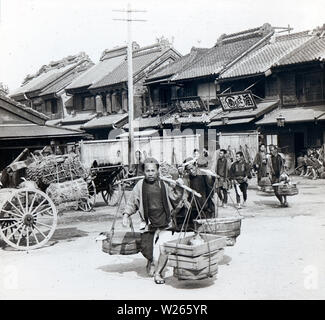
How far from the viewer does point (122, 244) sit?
6730 millimetres

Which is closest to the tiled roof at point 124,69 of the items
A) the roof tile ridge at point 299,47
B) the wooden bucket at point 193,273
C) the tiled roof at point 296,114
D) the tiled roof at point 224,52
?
the tiled roof at point 224,52

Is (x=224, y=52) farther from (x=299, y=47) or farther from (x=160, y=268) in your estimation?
(x=160, y=268)

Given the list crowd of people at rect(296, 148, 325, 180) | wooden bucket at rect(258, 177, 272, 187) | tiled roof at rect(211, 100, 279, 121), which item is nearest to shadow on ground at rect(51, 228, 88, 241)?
wooden bucket at rect(258, 177, 272, 187)

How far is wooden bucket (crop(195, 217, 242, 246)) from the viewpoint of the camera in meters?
7.29

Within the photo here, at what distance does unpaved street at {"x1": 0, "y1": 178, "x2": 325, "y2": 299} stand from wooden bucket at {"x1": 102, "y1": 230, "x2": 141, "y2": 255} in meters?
0.42

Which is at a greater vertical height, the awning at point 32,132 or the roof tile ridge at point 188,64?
the roof tile ridge at point 188,64

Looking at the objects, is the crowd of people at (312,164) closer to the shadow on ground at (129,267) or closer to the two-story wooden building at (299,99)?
the two-story wooden building at (299,99)

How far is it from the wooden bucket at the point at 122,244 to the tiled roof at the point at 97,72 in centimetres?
3103

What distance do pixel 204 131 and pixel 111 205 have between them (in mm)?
14052

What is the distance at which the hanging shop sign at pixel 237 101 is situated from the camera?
2524cm

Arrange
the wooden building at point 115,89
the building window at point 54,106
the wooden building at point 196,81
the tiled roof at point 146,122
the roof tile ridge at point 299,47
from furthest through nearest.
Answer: the building window at point 54,106 < the wooden building at point 115,89 < the tiled roof at point 146,122 < the wooden building at point 196,81 < the roof tile ridge at point 299,47
